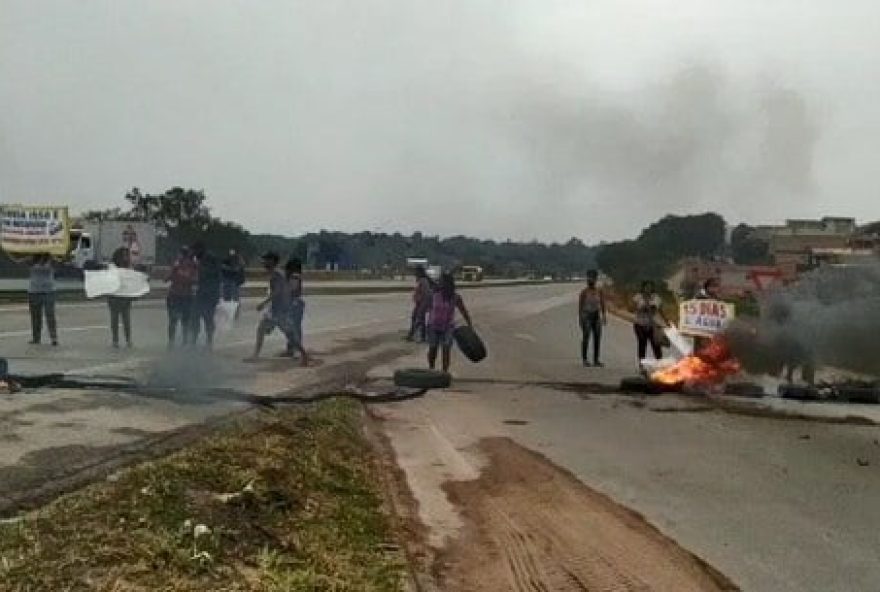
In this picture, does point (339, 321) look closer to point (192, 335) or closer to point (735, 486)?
point (192, 335)

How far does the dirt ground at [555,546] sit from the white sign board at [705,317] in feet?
28.1

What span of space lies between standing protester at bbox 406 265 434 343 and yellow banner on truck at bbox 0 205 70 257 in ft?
46.3

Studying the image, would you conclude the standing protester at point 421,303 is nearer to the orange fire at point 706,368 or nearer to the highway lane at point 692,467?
the highway lane at point 692,467

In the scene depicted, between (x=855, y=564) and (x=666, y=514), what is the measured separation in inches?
59.3

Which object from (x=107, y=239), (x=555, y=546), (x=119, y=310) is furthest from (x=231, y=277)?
(x=107, y=239)

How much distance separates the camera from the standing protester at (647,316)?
19.3 metres

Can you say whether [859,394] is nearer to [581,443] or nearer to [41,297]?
[581,443]

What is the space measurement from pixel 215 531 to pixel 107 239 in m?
55.8

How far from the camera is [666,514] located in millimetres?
7953

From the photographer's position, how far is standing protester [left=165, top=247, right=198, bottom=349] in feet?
61.5

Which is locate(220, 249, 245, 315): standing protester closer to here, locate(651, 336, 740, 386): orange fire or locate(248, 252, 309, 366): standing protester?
locate(248, 252, 309, 366): standing protester

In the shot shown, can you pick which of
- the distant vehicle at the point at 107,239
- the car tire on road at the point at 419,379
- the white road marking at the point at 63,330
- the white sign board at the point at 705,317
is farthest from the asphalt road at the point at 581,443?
the distant vehicle at the point at 107,239

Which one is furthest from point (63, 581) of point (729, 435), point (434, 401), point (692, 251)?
point (692, 251)

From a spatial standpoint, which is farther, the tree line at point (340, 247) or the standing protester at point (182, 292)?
the tree line at point (340, 247)
